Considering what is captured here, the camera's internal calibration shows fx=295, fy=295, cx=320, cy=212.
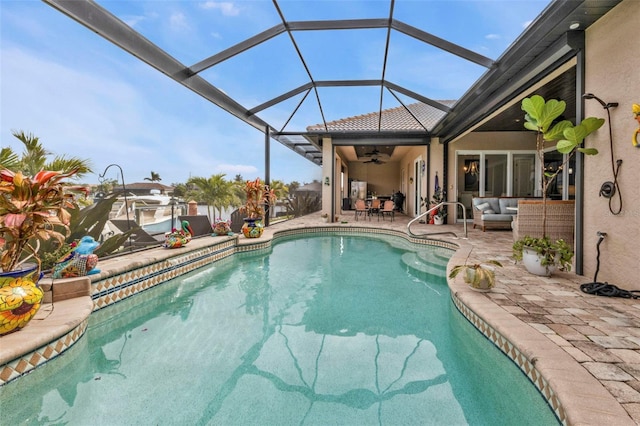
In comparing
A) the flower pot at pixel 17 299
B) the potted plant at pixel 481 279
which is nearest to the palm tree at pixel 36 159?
the flower pot at pixel 17 299

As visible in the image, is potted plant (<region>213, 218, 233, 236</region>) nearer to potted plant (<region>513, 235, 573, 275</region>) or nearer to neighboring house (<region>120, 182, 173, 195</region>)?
potted plant (<region>513, 235, 573, 275</region>)

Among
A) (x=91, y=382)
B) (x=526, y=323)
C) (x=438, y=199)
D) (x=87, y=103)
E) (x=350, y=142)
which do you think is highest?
(x=87, y=103)

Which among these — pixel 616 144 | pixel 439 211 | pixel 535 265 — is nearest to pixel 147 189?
pixel 439 211

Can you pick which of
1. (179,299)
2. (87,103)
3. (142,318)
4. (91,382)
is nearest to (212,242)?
(179,299)

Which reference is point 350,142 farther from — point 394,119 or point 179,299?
point 179,299

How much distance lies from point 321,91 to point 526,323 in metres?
6.61

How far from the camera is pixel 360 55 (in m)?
5.69

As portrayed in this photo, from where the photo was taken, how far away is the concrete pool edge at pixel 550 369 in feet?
4.25

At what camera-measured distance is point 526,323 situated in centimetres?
218

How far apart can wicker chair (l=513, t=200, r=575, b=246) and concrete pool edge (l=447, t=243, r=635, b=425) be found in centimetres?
328

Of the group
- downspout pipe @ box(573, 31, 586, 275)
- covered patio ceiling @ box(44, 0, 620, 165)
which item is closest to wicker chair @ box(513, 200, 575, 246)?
downspout pipe @ box(573, 31, 586, 275)

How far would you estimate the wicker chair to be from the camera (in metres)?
4.85

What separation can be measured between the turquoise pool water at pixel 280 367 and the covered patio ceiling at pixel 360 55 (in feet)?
10.7

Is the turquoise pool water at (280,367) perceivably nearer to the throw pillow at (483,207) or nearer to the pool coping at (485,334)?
the pool coping at (485,334)
